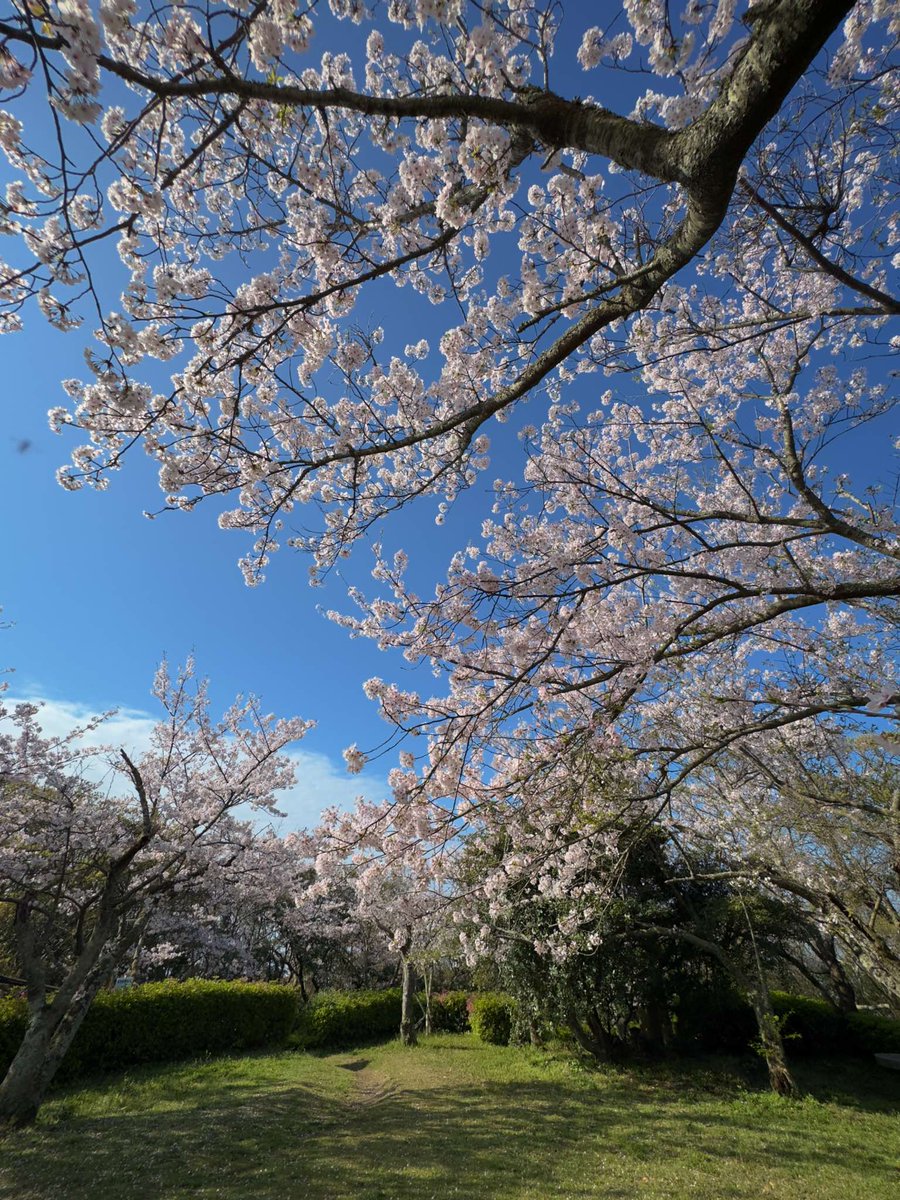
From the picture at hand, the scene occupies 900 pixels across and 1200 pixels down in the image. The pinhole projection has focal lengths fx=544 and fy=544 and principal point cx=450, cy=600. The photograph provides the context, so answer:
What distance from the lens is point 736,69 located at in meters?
1.82

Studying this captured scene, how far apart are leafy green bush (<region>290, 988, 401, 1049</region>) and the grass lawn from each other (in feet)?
11.9

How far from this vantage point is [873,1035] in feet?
34.4

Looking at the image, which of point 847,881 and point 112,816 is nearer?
point 847,881

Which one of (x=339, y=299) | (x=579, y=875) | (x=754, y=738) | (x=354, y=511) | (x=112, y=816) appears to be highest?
(x=339, y=299)

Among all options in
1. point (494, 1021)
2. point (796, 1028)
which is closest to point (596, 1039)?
point (494, 1021)

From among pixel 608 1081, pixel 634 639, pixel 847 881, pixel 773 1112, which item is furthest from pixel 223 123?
pixel 608 1081

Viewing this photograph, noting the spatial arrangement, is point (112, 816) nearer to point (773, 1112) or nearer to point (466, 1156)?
point (466, 1156)

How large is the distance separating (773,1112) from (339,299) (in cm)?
1029

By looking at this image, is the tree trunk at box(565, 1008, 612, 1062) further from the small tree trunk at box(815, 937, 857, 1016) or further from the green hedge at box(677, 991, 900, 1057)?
the small tree trunk at box(815, 937, 857, 1016)

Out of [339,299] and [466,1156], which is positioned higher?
[339,299]

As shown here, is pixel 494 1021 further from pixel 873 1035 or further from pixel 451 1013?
pixel 873 1035

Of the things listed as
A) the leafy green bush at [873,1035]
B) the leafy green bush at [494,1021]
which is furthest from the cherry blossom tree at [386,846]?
the leafy green bush at [873,1035]

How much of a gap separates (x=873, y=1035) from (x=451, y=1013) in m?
9.83

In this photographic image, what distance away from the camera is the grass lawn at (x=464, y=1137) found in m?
4.63
